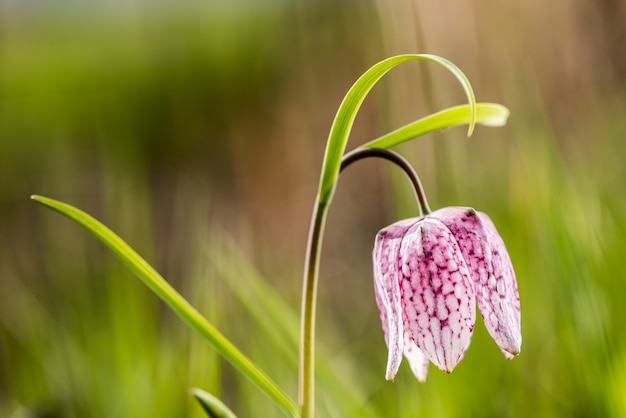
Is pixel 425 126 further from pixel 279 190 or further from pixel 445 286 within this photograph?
pixel 279 190

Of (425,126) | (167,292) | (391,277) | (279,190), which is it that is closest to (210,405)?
(167,292)

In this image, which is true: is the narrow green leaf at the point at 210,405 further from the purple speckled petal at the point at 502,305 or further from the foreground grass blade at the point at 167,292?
the purple speckled petal at the point at 502,305

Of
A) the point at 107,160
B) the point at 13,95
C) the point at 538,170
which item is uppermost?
the point at 13,95

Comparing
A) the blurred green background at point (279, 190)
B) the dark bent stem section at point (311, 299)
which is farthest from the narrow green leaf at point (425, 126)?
the blurred green background at point (279, 190)

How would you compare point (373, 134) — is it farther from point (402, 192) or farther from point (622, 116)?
point (402, 192)

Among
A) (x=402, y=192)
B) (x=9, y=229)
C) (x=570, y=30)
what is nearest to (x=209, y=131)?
(x=9, y=229)

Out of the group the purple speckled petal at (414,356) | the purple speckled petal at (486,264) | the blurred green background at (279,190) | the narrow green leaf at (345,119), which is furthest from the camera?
the blurred green background at (279,190)

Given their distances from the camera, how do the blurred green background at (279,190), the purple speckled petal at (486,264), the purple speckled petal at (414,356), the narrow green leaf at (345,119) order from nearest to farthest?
the narrow green leaf at (345,119)
the purple speckled petal at (486,264)
the purple speckled petal at (414,356)
the blurred green background at (279,190)

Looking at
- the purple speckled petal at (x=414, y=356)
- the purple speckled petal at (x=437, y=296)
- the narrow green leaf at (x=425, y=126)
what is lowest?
the purple speckled petal at (x=414, y=356)
